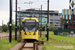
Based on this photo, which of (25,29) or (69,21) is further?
(69,21)

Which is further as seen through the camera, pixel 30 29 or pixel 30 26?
pixel 30 26

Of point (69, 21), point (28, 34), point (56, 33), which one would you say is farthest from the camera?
point (69, 21)

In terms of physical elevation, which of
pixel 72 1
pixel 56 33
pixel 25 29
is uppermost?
pixel 72 1

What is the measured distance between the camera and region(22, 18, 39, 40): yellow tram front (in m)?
22.6

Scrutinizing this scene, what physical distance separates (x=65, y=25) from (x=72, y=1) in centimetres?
2313

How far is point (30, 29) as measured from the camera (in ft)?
75.3

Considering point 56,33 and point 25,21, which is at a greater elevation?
point 25,21

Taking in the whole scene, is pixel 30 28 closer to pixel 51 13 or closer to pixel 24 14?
pixel 24 14

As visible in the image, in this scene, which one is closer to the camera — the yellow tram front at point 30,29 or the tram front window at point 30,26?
the yellow tram front at point 30,29

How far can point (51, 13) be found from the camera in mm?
133000

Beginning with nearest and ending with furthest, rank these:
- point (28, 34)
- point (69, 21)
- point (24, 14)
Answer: point (28, 34) < point (69, 21) < point (24, 14)

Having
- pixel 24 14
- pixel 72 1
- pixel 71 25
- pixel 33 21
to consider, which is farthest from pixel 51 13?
pixel 33 21

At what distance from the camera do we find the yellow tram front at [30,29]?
22562 millimetres

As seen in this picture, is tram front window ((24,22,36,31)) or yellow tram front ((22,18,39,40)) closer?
yellow tram front ((22,18,39,40))
